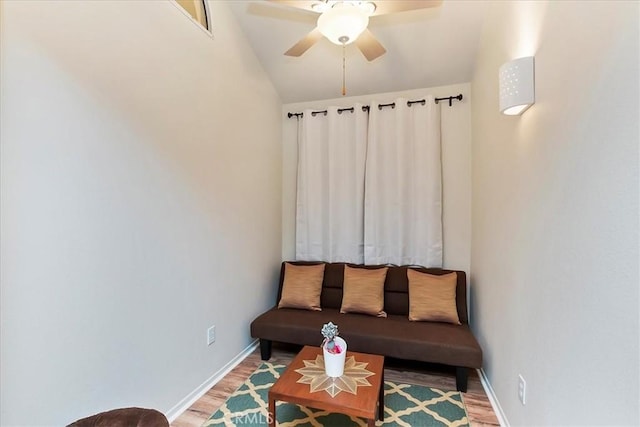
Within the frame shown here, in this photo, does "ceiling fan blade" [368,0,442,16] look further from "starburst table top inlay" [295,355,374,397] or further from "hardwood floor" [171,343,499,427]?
"hardwood floor" [171,343,499,427]

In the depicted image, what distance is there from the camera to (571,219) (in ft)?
3.76

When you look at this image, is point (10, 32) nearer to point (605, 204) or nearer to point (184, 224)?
point (184, 224)

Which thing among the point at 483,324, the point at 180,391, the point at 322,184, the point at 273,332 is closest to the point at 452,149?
the point at 322,184

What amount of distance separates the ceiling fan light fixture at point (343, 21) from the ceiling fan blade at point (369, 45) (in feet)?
0.61

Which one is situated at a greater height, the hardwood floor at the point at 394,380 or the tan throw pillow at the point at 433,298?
the tan throw pillow at the point at 433,298

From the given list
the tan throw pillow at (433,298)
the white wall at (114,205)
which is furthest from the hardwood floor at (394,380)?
the tan throw pillow at (433,298)

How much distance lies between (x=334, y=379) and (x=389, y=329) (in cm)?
89

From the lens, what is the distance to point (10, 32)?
1138 mm

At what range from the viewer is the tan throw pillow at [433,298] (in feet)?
8.71

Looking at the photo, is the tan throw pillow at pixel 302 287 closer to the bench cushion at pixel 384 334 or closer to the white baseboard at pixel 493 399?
the bench cushion at pixel 384 334

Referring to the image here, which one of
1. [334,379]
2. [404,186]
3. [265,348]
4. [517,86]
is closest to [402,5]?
[517,86]

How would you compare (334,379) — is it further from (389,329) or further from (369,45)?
(369,45)

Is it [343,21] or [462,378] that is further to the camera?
[462,378]

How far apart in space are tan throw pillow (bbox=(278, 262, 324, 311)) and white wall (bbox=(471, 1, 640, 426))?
162 centimetres
